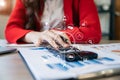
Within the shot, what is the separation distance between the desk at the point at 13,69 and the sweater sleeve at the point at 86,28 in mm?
288

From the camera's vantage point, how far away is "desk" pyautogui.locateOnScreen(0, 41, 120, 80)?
424 mm

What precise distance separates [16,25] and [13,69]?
0.57 meters

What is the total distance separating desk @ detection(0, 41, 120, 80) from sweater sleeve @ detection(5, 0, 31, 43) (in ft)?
0.95

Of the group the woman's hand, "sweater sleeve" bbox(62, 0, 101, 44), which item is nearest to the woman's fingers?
the woman's hand

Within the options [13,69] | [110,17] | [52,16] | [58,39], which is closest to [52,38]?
[58,39]

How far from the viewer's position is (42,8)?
3.54ft

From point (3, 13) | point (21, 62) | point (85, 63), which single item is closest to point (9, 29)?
point (21, 62)

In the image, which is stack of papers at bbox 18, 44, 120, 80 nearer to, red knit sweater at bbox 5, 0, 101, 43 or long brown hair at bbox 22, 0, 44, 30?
red knit sweater at bbox 5, 0, 101, 43

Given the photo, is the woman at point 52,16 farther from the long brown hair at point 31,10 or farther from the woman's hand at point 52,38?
the woman's hand at point 52,38

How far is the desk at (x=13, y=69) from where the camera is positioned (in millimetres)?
424

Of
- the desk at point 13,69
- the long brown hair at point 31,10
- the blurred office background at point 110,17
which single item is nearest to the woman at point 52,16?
the long brown hair at point 31,10

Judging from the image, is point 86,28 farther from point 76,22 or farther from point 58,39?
point 58,39

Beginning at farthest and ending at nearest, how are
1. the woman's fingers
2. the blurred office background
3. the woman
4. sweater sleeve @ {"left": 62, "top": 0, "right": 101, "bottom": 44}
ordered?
the blurred office background → the woman → sweater sleeve @ {"left": 62, "top": 0, "right": 101, "bottom": 44} → the woman's fingers

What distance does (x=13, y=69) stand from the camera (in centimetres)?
48
